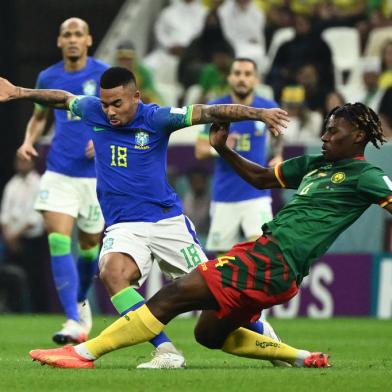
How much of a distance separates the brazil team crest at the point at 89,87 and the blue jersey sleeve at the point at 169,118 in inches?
120

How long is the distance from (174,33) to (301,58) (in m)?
2.88

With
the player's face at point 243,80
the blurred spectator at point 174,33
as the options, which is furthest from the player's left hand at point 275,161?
the blurred spectator at point 174,33

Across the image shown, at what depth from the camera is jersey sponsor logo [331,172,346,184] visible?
8016 millimetres

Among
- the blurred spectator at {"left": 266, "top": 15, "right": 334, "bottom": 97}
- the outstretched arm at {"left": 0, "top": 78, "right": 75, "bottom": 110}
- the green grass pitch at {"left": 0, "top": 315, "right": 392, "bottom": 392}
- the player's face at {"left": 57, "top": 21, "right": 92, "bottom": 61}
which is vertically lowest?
the green grass pitch at {"left": 0, "top": 315, "right": 392, "bottom": 392}

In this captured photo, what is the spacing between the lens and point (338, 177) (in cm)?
804

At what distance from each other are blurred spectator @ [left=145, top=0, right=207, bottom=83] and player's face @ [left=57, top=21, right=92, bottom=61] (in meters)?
8.44

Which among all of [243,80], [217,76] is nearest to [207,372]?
[243,80]

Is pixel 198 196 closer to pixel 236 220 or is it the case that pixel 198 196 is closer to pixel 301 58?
pixel 301 58

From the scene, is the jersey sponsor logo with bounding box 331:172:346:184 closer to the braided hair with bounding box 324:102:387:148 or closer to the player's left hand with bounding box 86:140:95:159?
the braided hair with bounding box 324:102:387:148

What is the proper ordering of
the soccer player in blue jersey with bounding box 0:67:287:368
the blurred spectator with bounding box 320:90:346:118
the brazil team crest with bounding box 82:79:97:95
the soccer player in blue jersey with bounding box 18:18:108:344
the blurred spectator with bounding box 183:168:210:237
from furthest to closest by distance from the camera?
1. the blurred spectator with bounding box 320:90:346:118
2. the blurred spectator with bounding box 183:168:210:237
3. the brazil team crest with bounding box 82:79:97:95
4. the soccer player in blue jersey with bounding box 18:18:108:344
5. the soccer player in blue jersey with bounding box 0:67:287:368

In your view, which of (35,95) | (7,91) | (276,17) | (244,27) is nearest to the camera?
(7,91)

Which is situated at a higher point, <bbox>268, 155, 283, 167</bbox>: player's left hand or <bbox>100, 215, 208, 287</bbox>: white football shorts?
<bbox>268, 155, 283, 167</bbox>: player's left hand

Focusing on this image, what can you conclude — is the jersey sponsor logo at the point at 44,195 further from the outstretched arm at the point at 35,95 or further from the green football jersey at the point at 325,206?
the green football jersey at the point at 325,206

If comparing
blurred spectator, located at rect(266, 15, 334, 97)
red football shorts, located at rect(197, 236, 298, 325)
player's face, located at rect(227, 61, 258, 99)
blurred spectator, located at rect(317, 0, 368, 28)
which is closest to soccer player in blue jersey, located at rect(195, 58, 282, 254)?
player's face, located at rect(227, 61, 258, 99)
